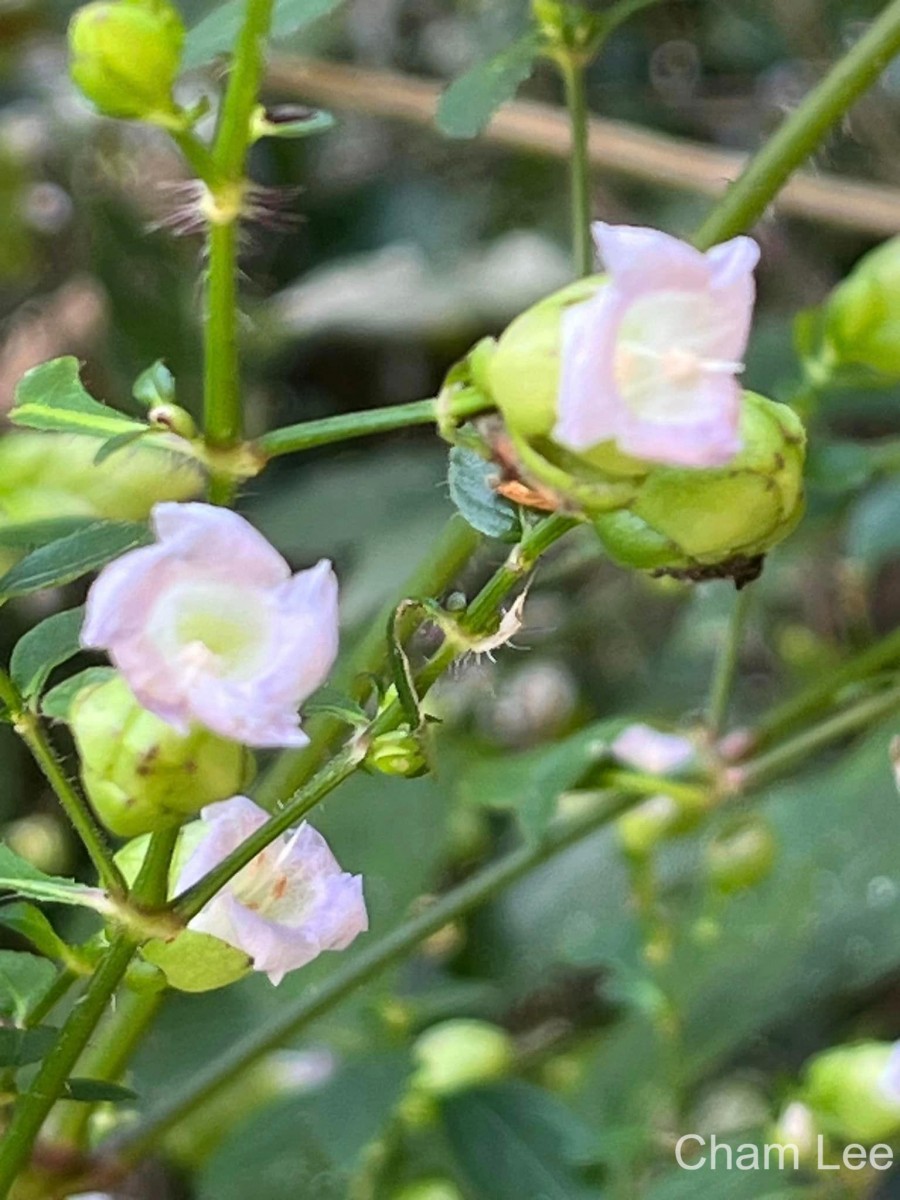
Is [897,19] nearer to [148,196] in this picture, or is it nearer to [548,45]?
[548,45]

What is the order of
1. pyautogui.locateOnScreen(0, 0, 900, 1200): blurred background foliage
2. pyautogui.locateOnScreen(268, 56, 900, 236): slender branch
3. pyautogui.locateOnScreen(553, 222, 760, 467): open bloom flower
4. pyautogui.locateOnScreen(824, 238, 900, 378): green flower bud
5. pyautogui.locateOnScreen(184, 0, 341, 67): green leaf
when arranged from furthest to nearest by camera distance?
pyautogui.locateOnScreen(268, 56, 900, 236): slender branch
pyautogui.locateOnScreen(0, 0, 900, 1200): blurred background foliage
pyautogui.locateOnScreen(824, 238, 900, 378): green flower bud
pyautogui.locateOnScreen(184, 0, 341, 67): green leaf
pyautogui.locateOnScreen(553, 222, 760, 467): open bloom flower

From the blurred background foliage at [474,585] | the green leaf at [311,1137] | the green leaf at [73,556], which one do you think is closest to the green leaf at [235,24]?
the blurred background foliage at [474,585]

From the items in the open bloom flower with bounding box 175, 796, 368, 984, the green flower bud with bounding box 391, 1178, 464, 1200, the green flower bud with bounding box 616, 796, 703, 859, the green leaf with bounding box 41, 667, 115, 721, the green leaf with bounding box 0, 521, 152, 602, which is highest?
the green leaf with bounding box 0, 521, 152, 602

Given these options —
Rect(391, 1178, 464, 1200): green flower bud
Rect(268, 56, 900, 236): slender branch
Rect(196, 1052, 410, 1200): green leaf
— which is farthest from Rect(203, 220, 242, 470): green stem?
Rect(268, 56, 900, 236): slender branch

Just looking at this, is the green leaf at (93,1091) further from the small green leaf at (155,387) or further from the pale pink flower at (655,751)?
the pale pink flower at (655,751)

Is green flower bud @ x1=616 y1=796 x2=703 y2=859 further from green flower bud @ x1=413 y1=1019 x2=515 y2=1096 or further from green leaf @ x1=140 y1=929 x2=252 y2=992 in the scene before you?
green leaf @ x1=140 y1=929 x2=252 y2=992

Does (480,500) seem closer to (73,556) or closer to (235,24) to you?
(73,556)
